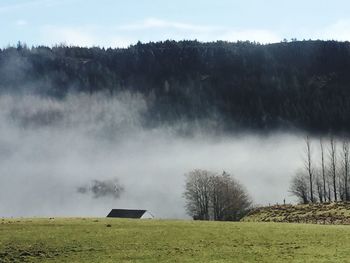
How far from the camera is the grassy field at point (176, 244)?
40188 mm

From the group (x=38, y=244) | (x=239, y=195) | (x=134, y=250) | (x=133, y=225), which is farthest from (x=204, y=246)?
(x=239, y=195)

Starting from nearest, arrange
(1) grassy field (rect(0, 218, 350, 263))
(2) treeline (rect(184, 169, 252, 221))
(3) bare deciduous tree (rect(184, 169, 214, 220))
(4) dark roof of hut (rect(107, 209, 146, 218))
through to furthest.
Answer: (1) grassy field (rect(0, 218, 350, 263))
(4) dark roof of hut (rect(107, 209, 146, 218))
(2) treeline (rect(184, 169, 252, 221))
(3) bare deciduous tree (rect(184, 169, 214, 220))

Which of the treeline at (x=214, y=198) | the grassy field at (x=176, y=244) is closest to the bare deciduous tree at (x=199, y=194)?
the treeline at (x=214, y=198)

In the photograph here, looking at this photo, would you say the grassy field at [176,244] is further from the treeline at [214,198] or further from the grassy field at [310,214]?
the treeline at [214,198]

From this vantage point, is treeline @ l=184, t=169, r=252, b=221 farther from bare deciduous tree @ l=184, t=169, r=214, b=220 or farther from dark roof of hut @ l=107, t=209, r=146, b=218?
dark roof of hut @ l=107, t=209, r=146, b=218

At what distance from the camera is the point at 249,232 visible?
178 ft

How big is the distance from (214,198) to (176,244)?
115 m

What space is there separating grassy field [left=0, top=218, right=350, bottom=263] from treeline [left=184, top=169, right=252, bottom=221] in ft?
299

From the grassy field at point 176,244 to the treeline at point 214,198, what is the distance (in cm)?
9117

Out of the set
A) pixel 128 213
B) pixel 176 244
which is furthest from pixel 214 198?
pixel 176 244

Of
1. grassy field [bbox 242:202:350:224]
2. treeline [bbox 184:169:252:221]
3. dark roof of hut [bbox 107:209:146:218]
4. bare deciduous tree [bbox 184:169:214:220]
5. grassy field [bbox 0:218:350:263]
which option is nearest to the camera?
grassy field [bbox 0:218:350:263]

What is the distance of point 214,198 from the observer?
160m

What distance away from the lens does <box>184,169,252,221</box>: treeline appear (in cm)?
15376

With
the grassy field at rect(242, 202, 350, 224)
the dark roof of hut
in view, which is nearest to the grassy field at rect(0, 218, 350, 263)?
the grassy field at rect(242, 202, 350, 224)
